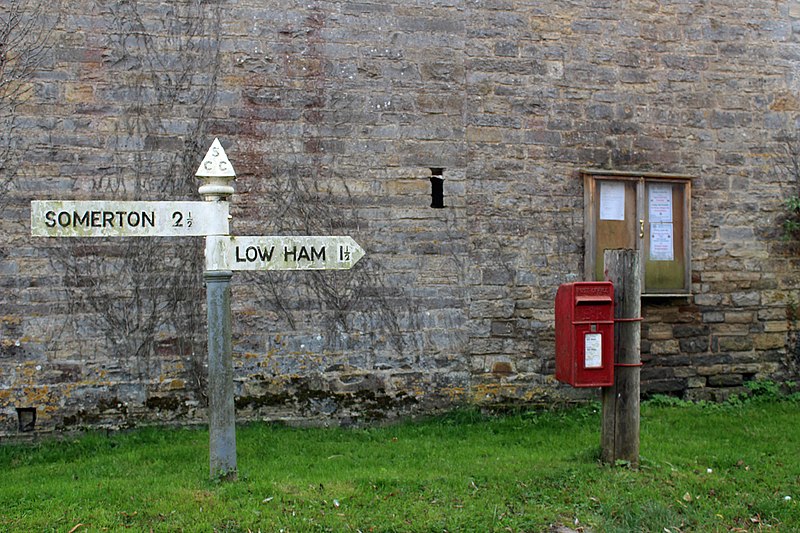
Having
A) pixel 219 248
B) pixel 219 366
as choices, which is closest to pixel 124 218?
pixel 219 248

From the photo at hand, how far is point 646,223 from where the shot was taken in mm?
7879

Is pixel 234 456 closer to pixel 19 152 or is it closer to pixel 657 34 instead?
pixel 19 152

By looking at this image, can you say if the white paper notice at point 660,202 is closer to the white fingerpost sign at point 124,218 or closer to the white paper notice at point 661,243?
the white paper notice at point 661,243

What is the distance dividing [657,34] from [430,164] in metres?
2.78

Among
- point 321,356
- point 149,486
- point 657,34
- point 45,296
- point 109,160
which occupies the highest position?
point 657,34

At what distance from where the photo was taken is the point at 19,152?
6.59m

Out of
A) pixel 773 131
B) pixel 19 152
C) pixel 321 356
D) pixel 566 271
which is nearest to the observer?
pixel 19 152

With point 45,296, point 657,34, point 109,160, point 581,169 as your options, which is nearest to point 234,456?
point 45,296

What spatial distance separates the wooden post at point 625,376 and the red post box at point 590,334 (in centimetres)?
13

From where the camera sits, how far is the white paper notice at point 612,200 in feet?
25.5

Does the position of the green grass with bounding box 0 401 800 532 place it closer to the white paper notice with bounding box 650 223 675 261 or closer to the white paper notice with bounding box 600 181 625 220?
the white paper notice with bounding box 650 223 675 261

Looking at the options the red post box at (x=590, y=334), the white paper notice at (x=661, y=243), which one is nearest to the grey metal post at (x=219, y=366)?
the red post box at (x=590, y=334)

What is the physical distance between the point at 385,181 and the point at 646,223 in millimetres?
2740

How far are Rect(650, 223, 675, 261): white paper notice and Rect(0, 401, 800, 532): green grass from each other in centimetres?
176
